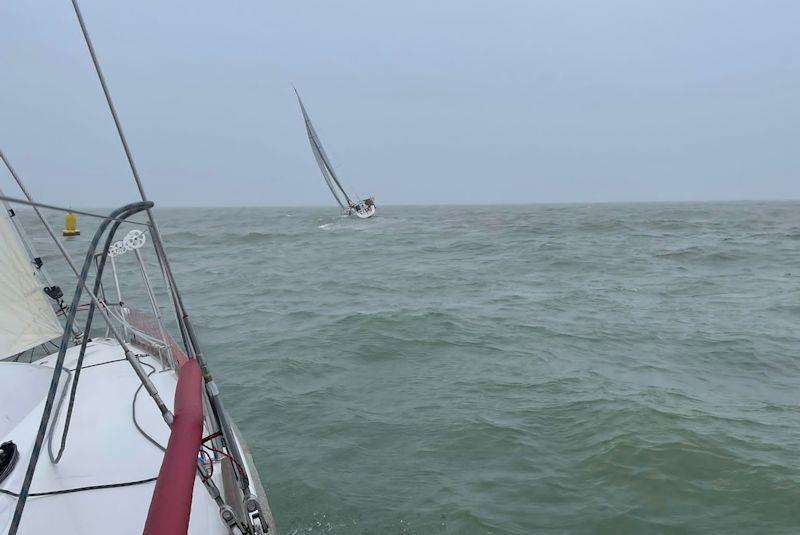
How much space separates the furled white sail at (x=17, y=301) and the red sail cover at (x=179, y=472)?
137 inches

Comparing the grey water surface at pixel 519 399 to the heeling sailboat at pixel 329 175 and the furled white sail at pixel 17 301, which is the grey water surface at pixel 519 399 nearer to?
the furled white sail at pixel 17 301

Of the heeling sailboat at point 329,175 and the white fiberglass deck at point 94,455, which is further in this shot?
the heeling sailboat at point 329,175

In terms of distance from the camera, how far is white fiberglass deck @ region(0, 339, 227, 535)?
2996 mm

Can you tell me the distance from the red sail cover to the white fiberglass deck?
3.98ft

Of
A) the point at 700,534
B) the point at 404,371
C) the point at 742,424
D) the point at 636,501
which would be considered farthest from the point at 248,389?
the point at 742,424

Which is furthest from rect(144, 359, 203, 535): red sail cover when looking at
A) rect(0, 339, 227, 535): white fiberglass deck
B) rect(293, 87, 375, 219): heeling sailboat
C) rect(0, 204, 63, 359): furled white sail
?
rect(293, 87, 375, 219): heeling sailboat

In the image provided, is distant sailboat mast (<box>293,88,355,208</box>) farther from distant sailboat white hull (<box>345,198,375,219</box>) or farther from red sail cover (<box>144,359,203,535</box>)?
red sail cover (<box>144,359,203,535</box>)

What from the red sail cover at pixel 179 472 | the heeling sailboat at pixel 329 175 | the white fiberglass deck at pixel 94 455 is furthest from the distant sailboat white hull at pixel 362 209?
the red sail cover at pixel 179 472

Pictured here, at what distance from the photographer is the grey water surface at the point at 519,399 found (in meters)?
4.98

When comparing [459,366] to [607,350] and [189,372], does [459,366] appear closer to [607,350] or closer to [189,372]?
[607,350]

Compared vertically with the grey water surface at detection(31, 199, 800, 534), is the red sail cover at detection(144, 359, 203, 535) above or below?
above

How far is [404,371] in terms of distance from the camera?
8.76 m

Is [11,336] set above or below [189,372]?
below

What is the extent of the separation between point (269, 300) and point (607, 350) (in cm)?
935
